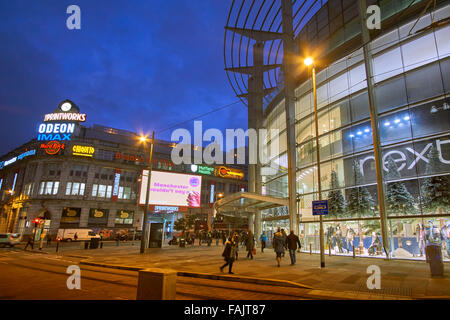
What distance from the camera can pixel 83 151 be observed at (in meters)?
60.3

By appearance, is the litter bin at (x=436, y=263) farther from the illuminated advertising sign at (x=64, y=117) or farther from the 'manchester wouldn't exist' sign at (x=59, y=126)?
the illuminated advertising sign at (x=64, y=117)

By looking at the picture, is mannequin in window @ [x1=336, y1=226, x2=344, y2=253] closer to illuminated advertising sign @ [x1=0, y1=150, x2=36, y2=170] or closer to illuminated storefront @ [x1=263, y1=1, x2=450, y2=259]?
→ illuminated storefront @ [x1=263, y1=1, x2=450, y2=259]

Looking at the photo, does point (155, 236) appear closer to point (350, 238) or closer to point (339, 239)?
point (339, 239)

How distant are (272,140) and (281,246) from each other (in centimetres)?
2264

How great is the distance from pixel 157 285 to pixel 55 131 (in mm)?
65680

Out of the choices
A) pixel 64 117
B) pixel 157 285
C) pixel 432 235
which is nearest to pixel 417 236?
pixel 432 235

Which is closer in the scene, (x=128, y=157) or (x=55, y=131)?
(x=55, y=131)

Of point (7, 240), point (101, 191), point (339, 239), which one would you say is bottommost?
point (7, 240)

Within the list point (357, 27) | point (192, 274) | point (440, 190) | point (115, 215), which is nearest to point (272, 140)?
point (357, 27)

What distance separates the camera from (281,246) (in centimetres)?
1485

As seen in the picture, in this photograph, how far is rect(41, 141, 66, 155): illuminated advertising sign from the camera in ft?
192

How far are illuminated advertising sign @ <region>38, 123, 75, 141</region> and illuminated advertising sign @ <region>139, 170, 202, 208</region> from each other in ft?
119

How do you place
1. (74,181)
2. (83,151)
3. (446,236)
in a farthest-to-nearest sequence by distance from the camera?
(83,151)
(74,181)
(446,236)

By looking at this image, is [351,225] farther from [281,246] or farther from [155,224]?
[155,224]
